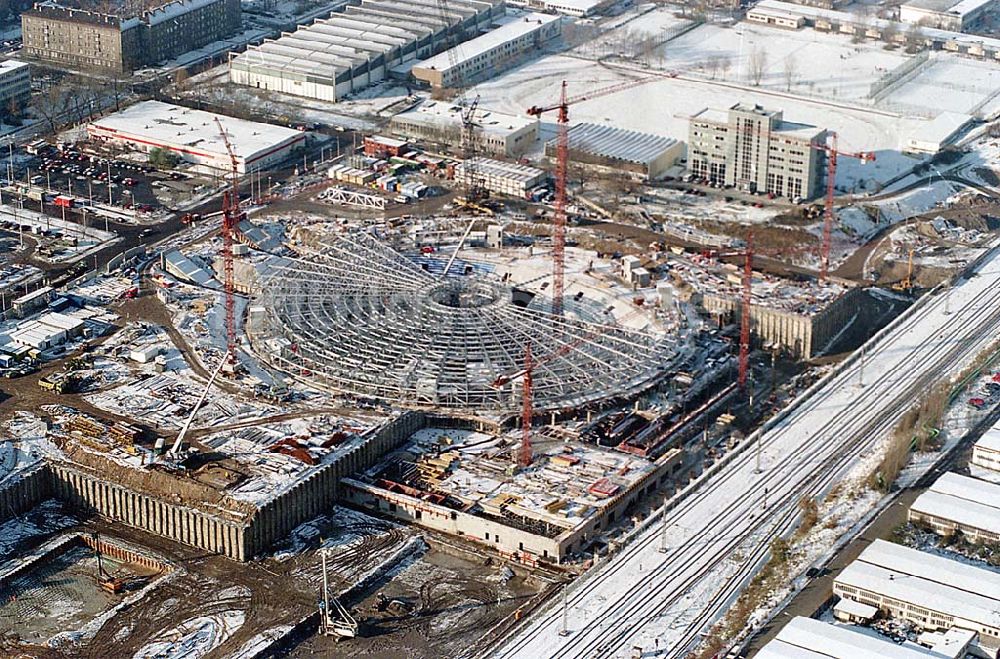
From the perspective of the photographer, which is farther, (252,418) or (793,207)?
(793,207)

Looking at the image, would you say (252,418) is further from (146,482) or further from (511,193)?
(511,193)

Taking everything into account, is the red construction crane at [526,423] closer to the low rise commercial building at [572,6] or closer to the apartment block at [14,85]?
the apartment block at [14,85]

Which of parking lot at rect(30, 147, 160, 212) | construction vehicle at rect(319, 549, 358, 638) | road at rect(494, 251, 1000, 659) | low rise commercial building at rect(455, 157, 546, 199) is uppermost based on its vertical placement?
low rise commercial building at rect(455, 157, 546, 199)

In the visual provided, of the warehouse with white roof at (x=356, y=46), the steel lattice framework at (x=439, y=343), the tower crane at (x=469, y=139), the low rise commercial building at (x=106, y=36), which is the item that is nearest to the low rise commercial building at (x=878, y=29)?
the warehouse with white roof at (x=356, y=46)

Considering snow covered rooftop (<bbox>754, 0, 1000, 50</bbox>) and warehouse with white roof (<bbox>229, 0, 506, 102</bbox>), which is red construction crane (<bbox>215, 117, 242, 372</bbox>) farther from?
snow covered rooftop (<bbox>754, 0, 1000, 50</bbox>)

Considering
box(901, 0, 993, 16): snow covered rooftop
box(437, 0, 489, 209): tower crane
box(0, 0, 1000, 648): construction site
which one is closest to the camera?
box(0, 0, 1000, 648): construction site

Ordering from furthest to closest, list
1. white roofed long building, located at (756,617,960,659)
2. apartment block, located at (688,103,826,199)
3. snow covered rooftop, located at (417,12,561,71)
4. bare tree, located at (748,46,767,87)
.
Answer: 1. snow covered rooftop, located at (417,12,561,71)
2. bare tree, located at (748,46,767,87)
3. apartment block, located at (688,103,826,199)
4. white roofed long building, located at (756,617,960,659)

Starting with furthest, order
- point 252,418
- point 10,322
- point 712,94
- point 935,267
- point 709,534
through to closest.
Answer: point 712,94
point 935,267
point 10,322
point 252,418
point 709,534

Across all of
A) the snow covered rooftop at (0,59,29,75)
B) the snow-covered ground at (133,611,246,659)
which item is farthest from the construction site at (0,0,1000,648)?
the snow covered rooftop at (0,59,29,75)

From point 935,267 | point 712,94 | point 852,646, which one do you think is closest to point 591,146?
point 712,94
